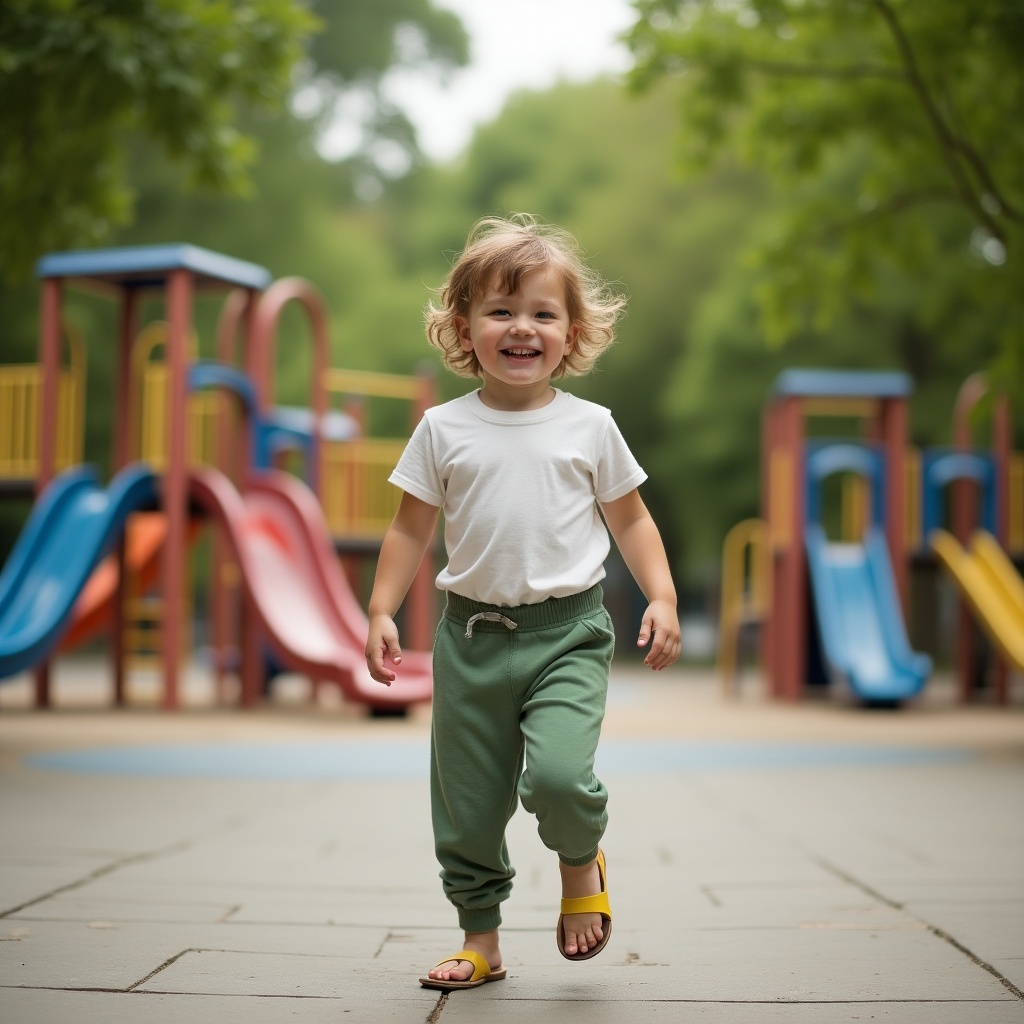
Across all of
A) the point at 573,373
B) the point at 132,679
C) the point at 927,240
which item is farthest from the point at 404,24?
the point at 573,373

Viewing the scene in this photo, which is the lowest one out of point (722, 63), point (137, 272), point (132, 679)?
point (132, 679)

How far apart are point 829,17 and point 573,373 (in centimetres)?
734

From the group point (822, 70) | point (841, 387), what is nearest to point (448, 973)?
point (822, 70)

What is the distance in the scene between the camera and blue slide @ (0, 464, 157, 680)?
11.6 meters

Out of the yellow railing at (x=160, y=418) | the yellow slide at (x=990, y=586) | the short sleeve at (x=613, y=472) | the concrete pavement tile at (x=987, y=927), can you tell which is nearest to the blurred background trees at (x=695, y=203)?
the yellow railing at (x=160, y=418)

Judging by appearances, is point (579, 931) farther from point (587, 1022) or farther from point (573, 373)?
point (573, 373)

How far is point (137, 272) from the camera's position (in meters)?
13.3

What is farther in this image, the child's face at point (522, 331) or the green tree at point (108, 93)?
the green tree at point (108, 93)

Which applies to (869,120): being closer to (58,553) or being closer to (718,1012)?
(58,553)

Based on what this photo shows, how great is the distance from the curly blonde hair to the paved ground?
143cm

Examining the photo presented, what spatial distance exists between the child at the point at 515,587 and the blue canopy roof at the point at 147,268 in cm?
995

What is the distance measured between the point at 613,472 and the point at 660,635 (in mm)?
413

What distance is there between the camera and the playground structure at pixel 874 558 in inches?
593

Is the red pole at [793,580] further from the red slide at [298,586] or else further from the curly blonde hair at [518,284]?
the curly blonde hair at [518,284]
